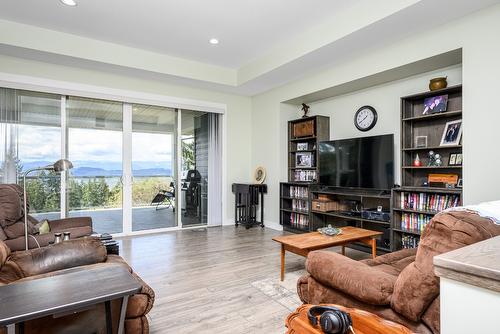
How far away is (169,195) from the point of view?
546 centimetres

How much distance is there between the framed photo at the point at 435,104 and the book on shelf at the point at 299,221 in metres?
2.52

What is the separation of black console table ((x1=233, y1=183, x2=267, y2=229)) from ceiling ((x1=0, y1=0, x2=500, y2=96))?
210 cm

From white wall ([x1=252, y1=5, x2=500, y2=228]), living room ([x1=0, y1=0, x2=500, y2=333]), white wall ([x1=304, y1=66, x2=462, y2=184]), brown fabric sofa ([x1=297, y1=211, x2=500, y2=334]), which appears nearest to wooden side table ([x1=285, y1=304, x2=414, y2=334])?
living room ([x1=0, y1=0, x2=500, y2=333])

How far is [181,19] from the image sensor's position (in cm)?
359

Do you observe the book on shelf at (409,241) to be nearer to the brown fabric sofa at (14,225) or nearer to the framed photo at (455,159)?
the framed photo at (455,159)

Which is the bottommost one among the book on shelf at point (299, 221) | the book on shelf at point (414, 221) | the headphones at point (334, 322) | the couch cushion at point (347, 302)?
the book on shelf at point (299, 221)

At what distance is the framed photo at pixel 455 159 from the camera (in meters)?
3.28

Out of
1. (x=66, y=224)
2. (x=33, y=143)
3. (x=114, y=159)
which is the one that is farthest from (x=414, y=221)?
(x=33, y=143)

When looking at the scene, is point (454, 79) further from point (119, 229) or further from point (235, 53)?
point (119, 229)

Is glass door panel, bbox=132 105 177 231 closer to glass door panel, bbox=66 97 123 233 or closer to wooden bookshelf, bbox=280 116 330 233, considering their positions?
glass door panel, bbox=66 97 123 233

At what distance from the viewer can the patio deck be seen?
477 cm

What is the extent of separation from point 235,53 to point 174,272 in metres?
3.39

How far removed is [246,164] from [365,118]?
8.90 ft

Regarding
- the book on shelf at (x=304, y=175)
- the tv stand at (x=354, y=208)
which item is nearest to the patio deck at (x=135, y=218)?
the book on shelf at (x=304, y=175)
